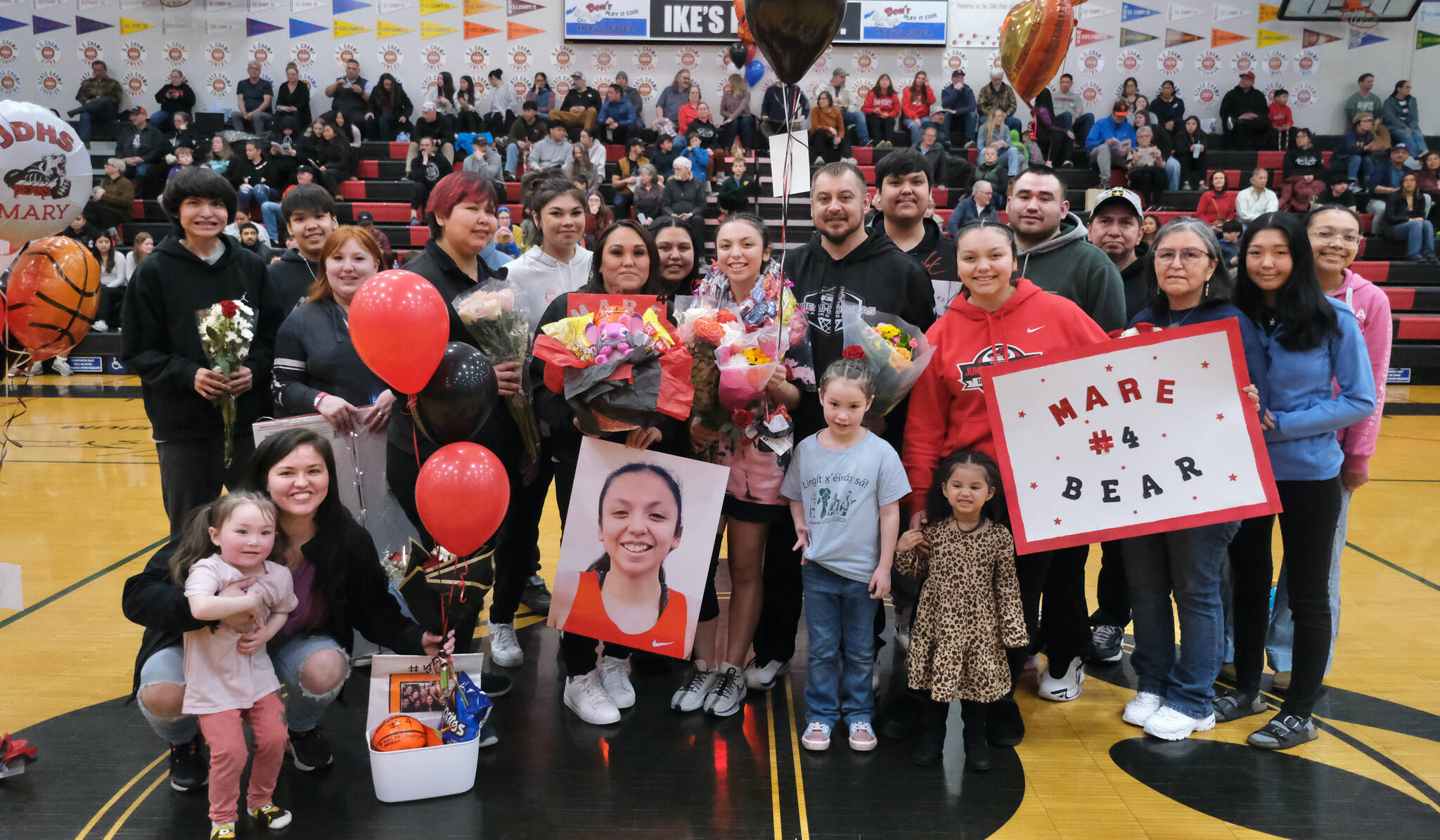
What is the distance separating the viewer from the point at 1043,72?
395cm

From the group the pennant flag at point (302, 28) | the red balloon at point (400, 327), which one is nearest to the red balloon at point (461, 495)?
the red balloon at point (400, 327)

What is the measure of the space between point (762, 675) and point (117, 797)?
6.37 feet

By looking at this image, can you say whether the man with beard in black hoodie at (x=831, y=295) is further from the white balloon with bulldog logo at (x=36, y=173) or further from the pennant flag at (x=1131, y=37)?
the pennant flag at (x=1131, y=37)

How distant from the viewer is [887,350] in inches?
109

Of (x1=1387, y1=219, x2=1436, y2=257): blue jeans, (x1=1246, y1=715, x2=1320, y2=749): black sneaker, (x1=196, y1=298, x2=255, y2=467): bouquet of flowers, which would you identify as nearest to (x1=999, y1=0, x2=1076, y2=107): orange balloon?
(x1=1246, y1=715, x2=1320, y2=749): black sneaker

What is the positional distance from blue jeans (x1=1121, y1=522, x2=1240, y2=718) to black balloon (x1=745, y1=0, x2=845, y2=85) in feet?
6.06

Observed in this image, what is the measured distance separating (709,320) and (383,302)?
905 mm

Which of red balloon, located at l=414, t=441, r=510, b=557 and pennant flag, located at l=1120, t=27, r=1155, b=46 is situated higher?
pennant flag, located at l=1120, t=27, r=1155, b=46

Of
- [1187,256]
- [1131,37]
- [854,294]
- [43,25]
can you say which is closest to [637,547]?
[854,294]

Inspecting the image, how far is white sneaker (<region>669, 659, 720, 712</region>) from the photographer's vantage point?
3115mm

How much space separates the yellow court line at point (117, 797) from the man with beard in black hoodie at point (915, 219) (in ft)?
9.64

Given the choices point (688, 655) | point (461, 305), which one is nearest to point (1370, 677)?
point (688, 655)

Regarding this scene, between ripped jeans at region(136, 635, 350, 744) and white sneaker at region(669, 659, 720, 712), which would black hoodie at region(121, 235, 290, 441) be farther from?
white sneaker at region(669, 659, 720, 712)

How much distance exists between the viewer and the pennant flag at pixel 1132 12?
15.6 m
